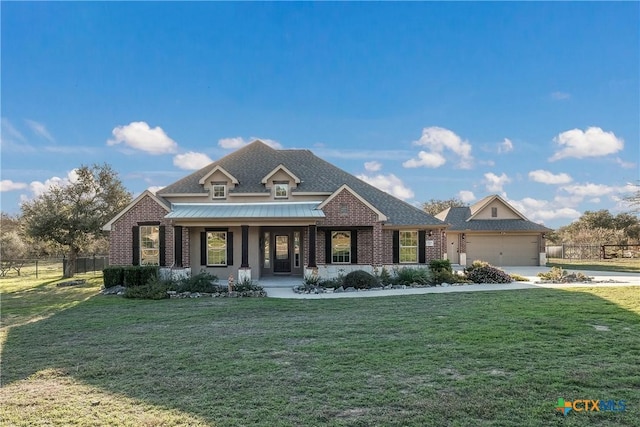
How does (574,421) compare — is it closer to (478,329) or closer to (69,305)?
(478,329)

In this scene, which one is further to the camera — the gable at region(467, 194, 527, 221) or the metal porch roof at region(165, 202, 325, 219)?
the gable at region(467, 194, 527, 221)

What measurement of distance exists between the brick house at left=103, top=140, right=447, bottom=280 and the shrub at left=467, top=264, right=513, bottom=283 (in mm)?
2302

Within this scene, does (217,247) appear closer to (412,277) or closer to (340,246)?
(340,246)

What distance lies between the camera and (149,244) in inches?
Answer: 738

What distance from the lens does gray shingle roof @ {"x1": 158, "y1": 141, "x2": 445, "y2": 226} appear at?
20688 mm

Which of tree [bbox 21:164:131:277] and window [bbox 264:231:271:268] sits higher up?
tree [bbox 21:164:131:277]

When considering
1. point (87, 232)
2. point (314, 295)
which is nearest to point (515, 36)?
point (314, 295)

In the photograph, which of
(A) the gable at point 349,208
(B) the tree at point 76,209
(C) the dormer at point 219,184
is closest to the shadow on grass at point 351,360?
(A) the gable at point 349,208

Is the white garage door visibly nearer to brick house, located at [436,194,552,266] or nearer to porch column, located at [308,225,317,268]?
brick house, located at [436,194,552,266]

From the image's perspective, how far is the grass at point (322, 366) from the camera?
4418mm

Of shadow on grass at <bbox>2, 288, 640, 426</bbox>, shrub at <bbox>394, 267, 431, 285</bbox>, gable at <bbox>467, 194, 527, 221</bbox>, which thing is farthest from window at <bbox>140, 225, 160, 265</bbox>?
gable at <bbox>467, 194, 527, 221</bbox>

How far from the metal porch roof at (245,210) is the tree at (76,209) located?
6927mm

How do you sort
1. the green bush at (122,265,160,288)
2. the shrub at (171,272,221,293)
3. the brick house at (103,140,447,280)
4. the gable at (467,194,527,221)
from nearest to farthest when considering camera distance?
the shrub at (171,272,221,293) < the green bush at (122,265,160,288) < the brick house at (103,140,447,280) < the gable at (467,194,527,221)

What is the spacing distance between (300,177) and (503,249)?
56.4ft
